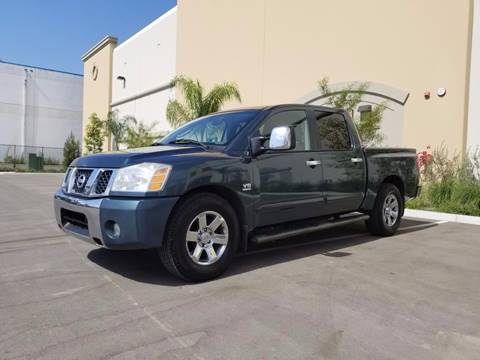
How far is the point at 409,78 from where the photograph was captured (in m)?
12.4

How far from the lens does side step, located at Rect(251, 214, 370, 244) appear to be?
4.88 m

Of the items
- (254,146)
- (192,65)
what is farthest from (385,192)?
(192,65)

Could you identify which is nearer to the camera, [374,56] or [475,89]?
[475,89]

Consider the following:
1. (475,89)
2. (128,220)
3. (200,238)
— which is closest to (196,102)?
(475,89)

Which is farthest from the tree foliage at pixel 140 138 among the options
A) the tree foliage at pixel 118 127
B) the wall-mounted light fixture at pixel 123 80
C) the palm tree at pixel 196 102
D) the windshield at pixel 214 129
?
the windshield at pixel 214 129

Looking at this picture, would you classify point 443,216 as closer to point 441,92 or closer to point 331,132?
point 441,92

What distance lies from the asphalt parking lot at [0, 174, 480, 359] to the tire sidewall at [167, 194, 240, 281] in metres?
0.16

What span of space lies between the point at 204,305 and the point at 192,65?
66.4 feet

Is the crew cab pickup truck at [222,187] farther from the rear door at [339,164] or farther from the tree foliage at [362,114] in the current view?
the tree foliage at [362,114]

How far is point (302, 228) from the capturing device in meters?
5.41

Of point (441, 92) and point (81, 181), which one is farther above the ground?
point (441, 92)

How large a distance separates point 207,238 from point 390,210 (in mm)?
3784


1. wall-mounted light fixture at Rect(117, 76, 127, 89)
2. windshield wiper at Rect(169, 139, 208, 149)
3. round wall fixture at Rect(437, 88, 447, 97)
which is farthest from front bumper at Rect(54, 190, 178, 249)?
wall-mounted light fixture at Rect(117, 76, 127, 89)

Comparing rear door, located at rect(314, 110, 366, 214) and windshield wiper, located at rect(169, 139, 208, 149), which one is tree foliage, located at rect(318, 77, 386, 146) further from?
windshield wiper, located at rect(169, 139, 208, 149)
